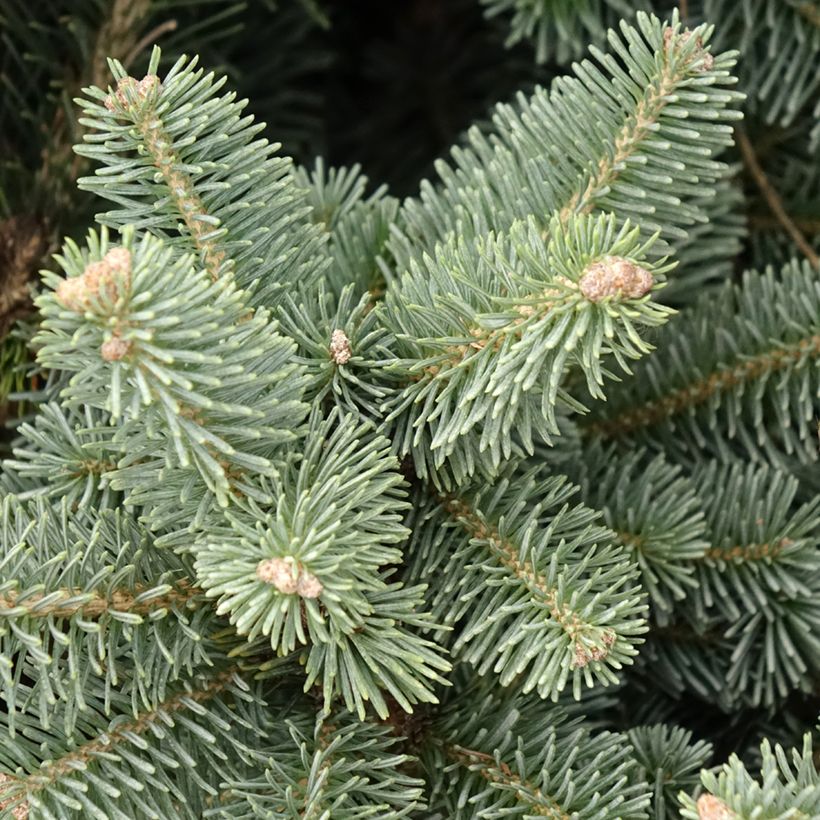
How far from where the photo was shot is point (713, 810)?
397mm

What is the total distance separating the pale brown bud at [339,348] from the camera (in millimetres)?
476

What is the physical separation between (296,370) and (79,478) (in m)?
0.15

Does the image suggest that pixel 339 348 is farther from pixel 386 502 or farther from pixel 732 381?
pixel 732 381

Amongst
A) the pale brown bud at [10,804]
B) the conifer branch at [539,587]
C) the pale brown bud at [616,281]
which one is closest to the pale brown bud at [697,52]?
the pale brown bud at [616,281]

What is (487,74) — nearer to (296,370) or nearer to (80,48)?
(80,48)

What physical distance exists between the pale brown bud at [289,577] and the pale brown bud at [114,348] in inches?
3.8

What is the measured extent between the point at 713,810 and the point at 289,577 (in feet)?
0.62

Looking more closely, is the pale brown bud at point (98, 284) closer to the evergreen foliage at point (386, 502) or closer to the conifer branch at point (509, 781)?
the evergreen foliage at point (386, 502)

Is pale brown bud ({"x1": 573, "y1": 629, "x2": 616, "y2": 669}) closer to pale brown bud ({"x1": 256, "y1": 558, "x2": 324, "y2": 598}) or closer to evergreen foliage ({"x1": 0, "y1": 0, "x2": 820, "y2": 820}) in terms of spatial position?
evergreen foliage ({"x1": 0, "y1": 0, "x2": 820, "y2": 820})

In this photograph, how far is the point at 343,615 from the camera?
15.9 inches

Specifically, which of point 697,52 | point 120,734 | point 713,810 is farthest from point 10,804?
point 697,52

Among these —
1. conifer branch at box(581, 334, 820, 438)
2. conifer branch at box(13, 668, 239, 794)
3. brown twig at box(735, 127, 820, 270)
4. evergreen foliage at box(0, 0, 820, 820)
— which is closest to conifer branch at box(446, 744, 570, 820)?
evergreen foliage at box(0, 0, 820, 820)

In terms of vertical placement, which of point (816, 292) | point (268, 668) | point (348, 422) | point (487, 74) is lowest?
point (268, 668)

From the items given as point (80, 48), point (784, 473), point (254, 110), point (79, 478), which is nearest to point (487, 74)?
point (254, 110)
